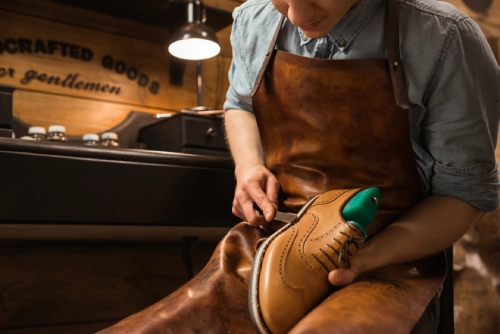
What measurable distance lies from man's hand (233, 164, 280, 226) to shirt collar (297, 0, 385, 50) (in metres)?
0.27

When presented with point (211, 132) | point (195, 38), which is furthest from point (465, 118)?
point (195, 38)

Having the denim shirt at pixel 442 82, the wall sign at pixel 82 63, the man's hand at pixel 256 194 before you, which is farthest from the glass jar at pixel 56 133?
the denim shirt at pixel 442 82

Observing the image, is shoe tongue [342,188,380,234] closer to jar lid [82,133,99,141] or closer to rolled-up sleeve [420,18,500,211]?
rolled-up sleeve [420,18,500,211]

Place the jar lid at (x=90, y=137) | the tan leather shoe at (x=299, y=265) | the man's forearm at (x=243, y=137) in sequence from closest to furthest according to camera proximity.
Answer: the tan leather shoe at (x=299, y=265)
the man's forearm at (x=243, y=137)
the jar lid at (x=90, y=137)

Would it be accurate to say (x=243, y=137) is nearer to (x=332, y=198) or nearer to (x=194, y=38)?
(x=332, y=198)

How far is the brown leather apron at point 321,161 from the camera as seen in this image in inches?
35.6

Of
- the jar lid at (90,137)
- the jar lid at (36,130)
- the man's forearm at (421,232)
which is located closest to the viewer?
the man's forearm at (421,232)

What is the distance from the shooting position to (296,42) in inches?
42.5

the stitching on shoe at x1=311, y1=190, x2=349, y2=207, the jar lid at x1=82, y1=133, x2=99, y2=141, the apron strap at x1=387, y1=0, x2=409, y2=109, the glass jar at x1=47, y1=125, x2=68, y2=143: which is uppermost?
the apron strap at x1=387, y1=0, x2=409, y2=109

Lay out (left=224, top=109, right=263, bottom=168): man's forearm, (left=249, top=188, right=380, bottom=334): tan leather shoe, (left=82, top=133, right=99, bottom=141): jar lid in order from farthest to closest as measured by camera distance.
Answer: (left=82, top=133, right=99, bottom=141): jar lid → (left=224, top=109, right=263, bottom=168): man's forearm → (left=249, top=188, right=380, bottom=334): tan leather shoe

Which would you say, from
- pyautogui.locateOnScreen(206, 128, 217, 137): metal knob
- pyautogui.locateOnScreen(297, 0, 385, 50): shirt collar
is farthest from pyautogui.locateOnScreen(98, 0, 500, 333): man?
pyautogui.locateOnScreen(206, 128, 217, 137): metal knob

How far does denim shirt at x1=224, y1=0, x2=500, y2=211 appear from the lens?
95 centimetres

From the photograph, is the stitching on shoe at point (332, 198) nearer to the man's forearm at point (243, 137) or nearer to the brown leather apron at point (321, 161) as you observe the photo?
the brown leather apron at point (321, 161)

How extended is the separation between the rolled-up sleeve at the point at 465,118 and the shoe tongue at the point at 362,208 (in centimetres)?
19
